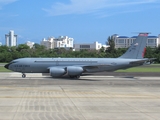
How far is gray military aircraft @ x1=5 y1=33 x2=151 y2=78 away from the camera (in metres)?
43.1

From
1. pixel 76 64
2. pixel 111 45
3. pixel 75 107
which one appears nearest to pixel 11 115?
pixel 75 107

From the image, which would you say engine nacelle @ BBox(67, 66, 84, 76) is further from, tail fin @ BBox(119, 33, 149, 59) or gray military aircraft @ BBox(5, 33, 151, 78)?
tail fin @ BBox(119, 33, 149, 59)

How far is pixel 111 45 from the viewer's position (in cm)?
14625

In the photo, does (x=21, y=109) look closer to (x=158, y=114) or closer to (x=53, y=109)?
(x=53, y=109)

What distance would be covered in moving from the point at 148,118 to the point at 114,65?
31218 millimetres

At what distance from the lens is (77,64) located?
147 feet

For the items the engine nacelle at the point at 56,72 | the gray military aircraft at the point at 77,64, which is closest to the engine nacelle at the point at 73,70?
the gray military aircraft at the point at 77,64

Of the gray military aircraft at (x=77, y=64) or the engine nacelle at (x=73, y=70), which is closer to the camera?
the engine nacelle at (x=73, y=70)

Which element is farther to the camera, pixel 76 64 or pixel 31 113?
pixel 76 64

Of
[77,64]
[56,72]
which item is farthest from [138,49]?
[56,72]

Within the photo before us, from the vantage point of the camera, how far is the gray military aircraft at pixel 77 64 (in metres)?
43.1

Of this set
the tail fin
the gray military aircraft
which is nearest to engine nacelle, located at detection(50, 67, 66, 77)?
the gray military aircraft

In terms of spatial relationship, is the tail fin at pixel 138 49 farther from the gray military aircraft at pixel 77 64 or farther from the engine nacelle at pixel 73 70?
the engine nacelle at pixel 73 70

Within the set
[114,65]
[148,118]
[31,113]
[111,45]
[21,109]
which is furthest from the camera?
[111,45]
